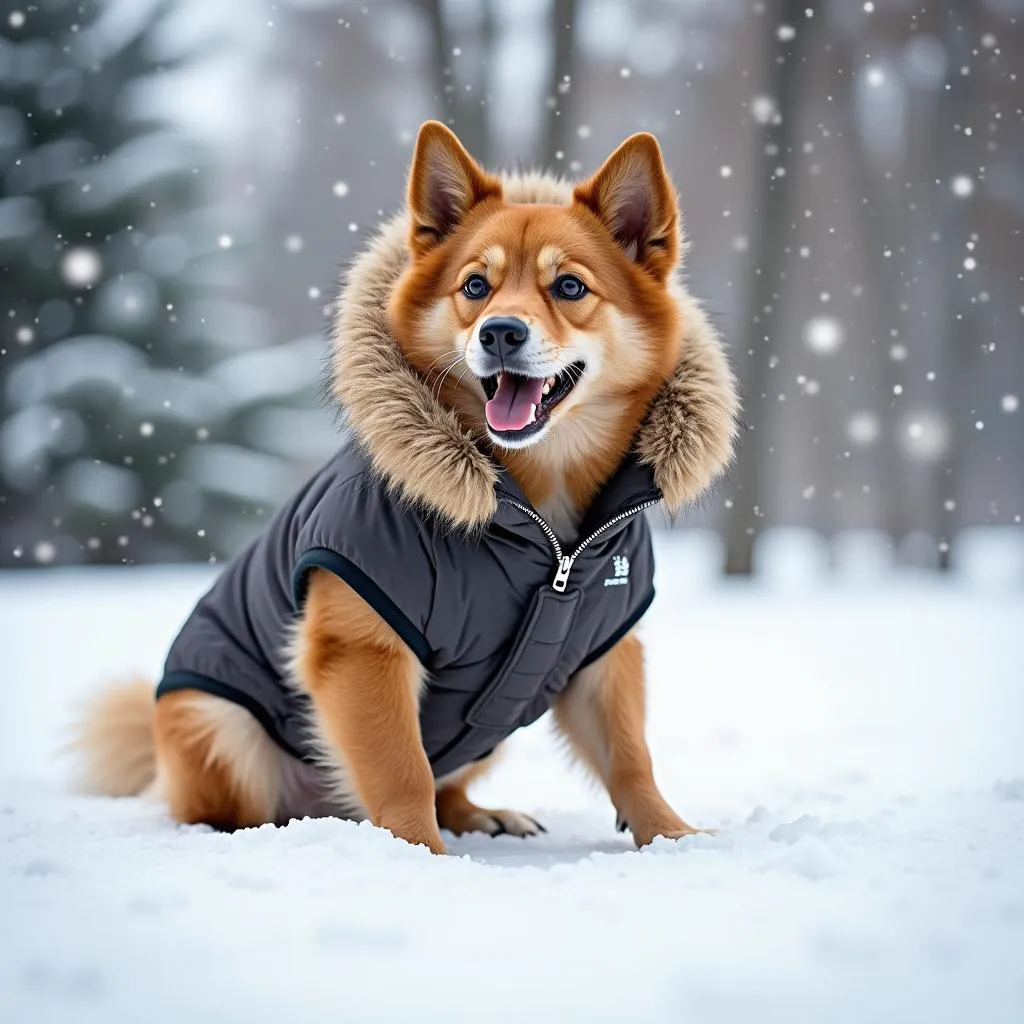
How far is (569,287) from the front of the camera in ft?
8.95

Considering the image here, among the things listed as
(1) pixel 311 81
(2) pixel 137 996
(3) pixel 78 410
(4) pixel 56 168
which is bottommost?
(2) pixel 137 996

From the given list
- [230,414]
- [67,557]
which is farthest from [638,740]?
[67,557]

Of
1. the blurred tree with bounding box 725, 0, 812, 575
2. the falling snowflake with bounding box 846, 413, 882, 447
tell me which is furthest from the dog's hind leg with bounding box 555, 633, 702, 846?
the falling snowflake with bounding box 846, 413, 882, 447

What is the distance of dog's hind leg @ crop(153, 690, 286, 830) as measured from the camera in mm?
2848

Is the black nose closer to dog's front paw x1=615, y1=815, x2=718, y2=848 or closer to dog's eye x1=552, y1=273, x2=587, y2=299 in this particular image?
dog's eye x1=552, y1=273, x2=587, y2=299

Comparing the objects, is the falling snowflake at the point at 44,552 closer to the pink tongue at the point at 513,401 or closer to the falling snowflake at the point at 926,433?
the falling snowflake at the point at 926,433

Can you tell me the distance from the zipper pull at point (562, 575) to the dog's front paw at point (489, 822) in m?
0.84

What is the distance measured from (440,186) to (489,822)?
1.68 metres

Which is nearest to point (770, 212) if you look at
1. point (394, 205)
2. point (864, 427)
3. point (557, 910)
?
point (394, 205)

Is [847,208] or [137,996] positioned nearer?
[137,996]

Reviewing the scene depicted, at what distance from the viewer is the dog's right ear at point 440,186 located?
2758mm

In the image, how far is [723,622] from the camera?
719cm

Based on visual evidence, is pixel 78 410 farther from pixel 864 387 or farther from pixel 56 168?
pixel 864 387

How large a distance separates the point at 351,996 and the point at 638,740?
1443mm
